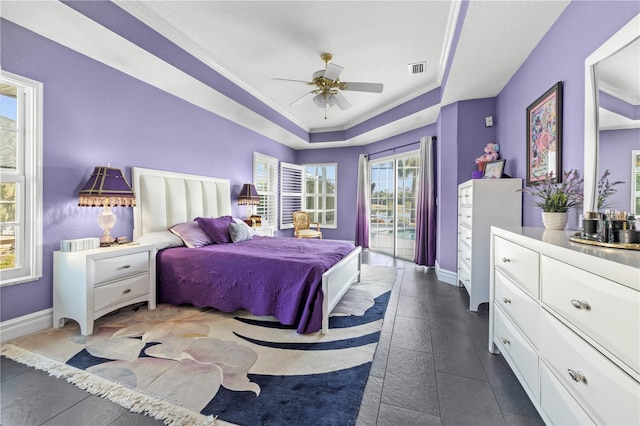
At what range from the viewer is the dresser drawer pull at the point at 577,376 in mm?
989

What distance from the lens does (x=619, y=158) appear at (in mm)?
1463

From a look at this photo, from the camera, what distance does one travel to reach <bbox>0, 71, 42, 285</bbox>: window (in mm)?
2242

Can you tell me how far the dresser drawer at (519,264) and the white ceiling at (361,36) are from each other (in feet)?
5.78

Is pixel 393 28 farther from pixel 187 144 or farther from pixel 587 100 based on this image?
pixel 187 144

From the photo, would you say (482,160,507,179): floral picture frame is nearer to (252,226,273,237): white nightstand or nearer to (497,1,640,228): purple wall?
(497,1,640,228): purple wall

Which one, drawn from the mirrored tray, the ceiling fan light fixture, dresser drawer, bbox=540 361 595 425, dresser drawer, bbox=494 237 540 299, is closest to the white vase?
dresser drawer, bbox=494 237 540 299

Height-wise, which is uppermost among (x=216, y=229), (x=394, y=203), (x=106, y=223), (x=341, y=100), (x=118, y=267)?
(x=341, y=100)

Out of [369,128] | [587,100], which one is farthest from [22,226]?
[369,128]

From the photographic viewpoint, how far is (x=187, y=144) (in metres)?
3.88

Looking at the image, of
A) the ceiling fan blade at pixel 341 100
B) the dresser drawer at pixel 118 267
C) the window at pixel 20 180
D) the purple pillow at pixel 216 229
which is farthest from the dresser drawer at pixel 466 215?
the window at pixel 20 180

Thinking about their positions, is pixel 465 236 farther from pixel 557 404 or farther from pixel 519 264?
pixel 557 404

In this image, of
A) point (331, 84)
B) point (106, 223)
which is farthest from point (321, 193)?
point (106, 223)

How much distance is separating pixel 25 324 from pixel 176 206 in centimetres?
172

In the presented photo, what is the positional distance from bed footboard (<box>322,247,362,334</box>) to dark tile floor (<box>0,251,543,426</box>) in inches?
20.5
